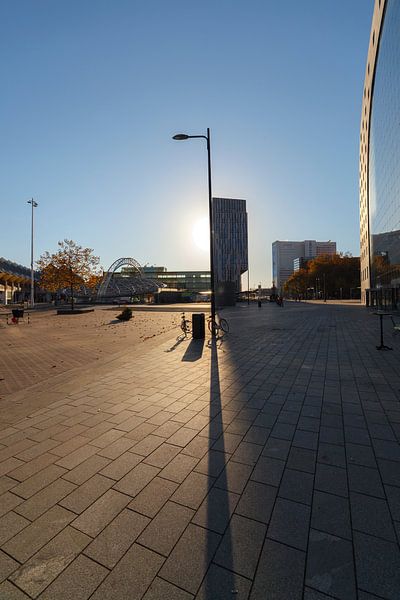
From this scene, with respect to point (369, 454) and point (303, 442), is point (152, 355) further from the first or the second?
point (369, 454)

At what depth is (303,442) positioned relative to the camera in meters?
4.01

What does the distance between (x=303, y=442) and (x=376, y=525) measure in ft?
5.05

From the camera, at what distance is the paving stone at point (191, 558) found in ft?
6.60

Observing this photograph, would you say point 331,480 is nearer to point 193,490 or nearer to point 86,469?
point 193,490

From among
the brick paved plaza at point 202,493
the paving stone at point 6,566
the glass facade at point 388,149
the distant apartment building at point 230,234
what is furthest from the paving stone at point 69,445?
the distant apartment building at point 230,234

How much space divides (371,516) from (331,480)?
22.4 inches

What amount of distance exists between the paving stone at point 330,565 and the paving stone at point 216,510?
717 mm

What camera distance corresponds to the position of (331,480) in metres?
3.15

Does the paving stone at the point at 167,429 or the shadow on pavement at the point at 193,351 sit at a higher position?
the paving stone at the point at 167,429

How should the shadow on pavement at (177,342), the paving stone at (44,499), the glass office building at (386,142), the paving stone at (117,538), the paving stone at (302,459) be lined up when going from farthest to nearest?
the glass office building at (386,142) → the shadow on pavement at (177,342) → the paving stone at (302,459) → the paving stone at (44,499) → the paving stone at (117,538)

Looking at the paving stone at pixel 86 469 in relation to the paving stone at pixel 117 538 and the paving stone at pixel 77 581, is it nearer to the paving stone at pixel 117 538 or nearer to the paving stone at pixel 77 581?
the paving stone at pixel 117 538

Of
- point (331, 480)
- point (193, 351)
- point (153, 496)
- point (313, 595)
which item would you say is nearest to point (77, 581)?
point (153, 496)

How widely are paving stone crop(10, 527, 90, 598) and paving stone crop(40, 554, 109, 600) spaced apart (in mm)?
57

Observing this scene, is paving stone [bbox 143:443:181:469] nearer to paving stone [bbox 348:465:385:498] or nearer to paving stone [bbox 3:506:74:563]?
paving stone [bbox 3:506:74:563]
